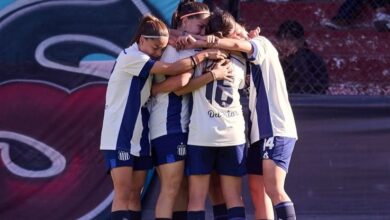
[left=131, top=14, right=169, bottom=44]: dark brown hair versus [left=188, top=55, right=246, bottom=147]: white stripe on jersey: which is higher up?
[left=131, top=14, right=169, bottom=44]: dark brown hair

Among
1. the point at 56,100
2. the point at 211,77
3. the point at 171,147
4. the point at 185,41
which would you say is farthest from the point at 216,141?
the point at 56,100

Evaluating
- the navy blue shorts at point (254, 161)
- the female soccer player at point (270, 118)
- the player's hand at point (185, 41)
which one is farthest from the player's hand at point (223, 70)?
the navy blue shorts at point (254, 161)

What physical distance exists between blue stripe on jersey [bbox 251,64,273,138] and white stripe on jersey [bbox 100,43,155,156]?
70cm

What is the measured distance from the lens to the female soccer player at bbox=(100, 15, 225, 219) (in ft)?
21.2

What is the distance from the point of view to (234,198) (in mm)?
6574

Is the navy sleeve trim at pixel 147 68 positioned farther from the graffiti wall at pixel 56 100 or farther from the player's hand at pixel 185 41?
the graffiti wall at pixel 56 100

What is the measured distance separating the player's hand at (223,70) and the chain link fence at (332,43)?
1646 mm

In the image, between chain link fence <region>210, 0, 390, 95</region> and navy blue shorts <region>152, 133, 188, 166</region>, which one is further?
chain link fence <region>210, 0, 390, 95</region>

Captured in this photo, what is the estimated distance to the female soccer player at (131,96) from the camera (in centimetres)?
647

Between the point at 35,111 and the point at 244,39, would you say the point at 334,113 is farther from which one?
the point at 35,111

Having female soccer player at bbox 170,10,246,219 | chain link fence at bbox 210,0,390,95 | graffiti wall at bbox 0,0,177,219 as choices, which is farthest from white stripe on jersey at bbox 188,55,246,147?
chain link fence at bbox 210,0,390,95

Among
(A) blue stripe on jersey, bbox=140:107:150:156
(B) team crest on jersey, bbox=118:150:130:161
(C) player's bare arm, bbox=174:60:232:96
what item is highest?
(C) player's bare arm, bbox=174:60:232:96

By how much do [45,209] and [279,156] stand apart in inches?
88.2

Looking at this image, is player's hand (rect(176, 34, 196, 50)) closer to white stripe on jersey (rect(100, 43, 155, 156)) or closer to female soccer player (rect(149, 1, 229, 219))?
female soccer player (rect(149, 1, 229, 219))
